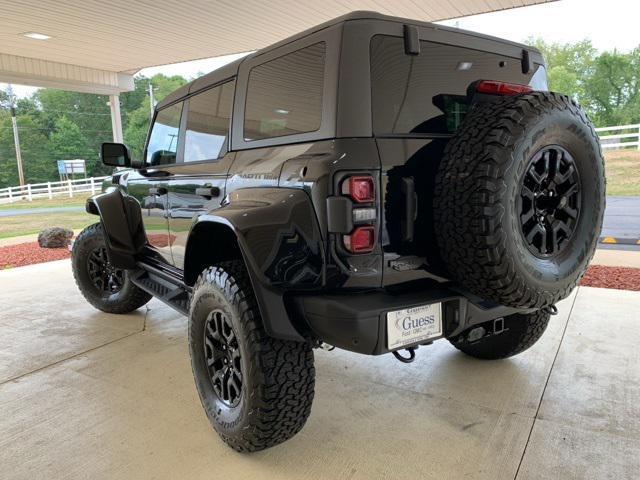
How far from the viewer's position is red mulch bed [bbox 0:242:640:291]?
16.3 ft

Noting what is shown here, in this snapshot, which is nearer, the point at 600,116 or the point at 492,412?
the point at 492,412

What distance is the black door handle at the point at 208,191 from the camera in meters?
2.52

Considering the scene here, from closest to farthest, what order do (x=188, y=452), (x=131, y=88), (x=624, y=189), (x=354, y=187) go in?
1. (x=354, y=187)
2. (x=188, y=452)
3. (x=624, y=189)
4. (x=131, y=88)

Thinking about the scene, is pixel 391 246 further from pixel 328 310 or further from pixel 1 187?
pixel 1 187

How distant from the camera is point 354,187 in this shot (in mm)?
1759

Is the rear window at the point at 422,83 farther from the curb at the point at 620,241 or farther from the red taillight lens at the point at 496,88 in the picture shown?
the curb at the point at 620,241

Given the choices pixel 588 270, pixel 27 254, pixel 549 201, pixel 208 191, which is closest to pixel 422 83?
pixel 549 201

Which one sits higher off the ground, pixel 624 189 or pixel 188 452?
pixel 624 189

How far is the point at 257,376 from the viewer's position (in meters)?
1.99

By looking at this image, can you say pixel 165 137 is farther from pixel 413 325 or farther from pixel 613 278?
pixel 613 278

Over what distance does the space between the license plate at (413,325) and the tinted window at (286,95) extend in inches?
33.1

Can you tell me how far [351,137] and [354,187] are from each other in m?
0.21

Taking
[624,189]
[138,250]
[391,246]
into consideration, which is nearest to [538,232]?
[391,246]

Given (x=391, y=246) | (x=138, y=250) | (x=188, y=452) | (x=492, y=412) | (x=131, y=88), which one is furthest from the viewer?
(x=131, y=88)
